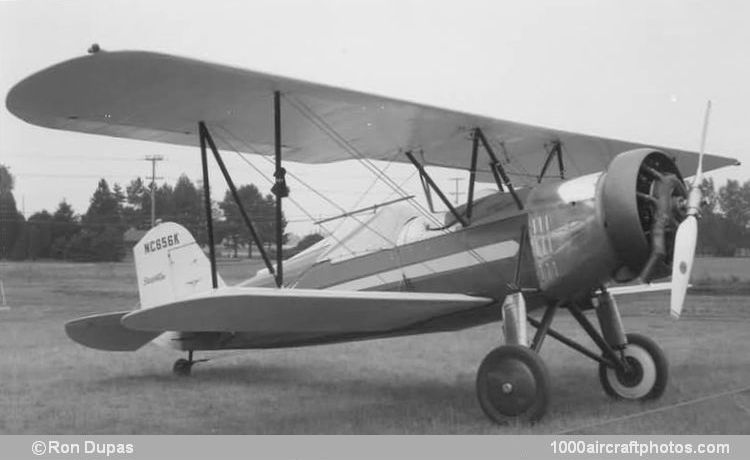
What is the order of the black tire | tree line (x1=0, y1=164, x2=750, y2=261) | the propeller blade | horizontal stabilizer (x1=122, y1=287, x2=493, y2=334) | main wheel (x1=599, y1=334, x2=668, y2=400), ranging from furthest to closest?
the black tire, tree line (x1=0, y1=164, x2=750, y2=261), main wheel (x1=599, y1=334, x2=668, y2=400), horizontal stabilizer (x1=122, y1=287, x2=493, y2=334), the propeller blade

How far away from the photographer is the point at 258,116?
16.1ft

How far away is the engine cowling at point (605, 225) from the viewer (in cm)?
411

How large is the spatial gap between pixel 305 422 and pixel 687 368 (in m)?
3.45

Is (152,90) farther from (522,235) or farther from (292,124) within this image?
(522,235)

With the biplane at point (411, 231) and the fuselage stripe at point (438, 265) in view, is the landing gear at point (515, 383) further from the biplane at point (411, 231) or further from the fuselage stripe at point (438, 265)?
the fuselage stripe at point (438, 265)

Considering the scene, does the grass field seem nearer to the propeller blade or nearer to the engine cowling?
the propeller blade

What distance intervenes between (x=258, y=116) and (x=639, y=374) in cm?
301

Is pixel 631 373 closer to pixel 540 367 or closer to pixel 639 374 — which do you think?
pixel 639 374

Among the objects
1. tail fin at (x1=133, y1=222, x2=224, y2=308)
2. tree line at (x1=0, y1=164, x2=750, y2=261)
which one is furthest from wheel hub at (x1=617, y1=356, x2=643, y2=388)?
tail fin at (x1=133, y1=222, x2=224, y2=308)

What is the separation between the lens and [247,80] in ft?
13.8

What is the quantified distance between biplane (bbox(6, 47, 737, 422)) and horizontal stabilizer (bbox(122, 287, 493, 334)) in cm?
1

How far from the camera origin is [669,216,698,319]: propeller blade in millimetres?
3682

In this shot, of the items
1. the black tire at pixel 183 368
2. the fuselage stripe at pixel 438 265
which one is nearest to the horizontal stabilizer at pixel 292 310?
the fuselage stripe at pixel 438 265

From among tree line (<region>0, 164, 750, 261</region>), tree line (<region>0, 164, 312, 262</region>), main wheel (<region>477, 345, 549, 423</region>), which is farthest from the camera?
tree line (<region>0, 164, 312, 262</region>)
